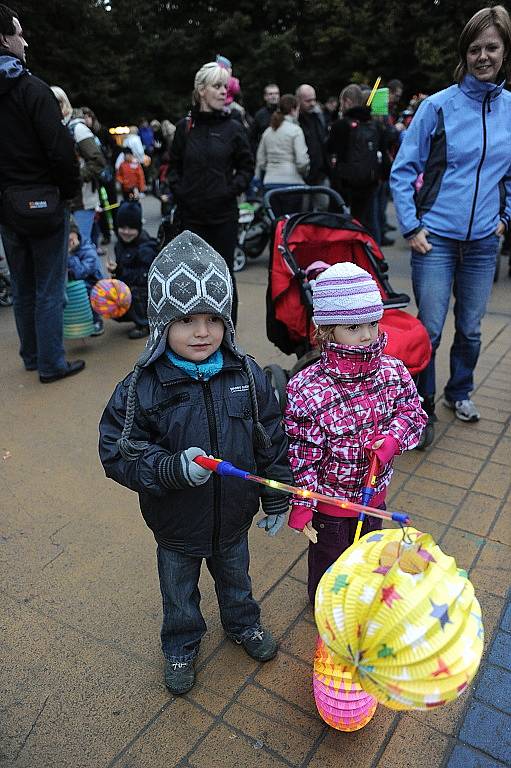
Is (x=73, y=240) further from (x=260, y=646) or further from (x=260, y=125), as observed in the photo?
(x=260, y=125)

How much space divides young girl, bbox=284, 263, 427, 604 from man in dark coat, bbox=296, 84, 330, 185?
21.1 feet

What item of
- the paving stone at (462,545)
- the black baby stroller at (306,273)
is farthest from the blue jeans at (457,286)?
the paving stone at (462,545)

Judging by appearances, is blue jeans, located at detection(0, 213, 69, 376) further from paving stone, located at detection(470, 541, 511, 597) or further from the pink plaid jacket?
paving stone, located at detection(470, 541, 511, 597)

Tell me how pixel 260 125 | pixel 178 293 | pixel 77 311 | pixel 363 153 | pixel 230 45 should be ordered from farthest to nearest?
pixel 230 45 → pixel 260 125 → pixel 363 153 → pixel 77 311 → pixel 178 293

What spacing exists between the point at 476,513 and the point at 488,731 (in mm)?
1281

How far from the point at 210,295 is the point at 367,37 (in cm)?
3029

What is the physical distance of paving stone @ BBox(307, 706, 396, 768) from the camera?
2018 mm

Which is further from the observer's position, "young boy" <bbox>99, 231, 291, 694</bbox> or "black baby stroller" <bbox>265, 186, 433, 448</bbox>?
"black baby stroller" <bbox>265, 186, 433, 448</bbox>

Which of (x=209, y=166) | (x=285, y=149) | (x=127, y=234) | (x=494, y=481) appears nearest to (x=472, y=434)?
(x=494, y=481)

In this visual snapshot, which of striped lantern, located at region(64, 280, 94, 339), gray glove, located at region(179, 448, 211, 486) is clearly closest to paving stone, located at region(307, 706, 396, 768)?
gray glove, located at region(179, 448, 211, 486)

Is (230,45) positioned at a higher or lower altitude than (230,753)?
higher

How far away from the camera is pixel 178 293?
1920 millimetres

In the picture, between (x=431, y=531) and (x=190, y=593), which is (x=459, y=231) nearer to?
(x=431, y=531)

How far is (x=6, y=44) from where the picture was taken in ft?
12.9
